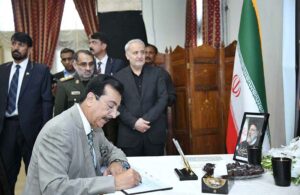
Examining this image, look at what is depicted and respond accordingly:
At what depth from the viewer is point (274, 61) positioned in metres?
2.88

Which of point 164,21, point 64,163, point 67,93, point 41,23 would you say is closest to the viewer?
point 64,163

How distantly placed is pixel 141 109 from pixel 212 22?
2.17m

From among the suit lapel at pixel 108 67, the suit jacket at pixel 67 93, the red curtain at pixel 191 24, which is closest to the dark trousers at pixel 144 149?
the suit jacket at pixel 67 93

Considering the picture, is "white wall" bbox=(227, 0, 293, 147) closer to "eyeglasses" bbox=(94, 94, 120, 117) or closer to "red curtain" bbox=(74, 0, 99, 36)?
"eyeglasses" bbox=(94, 94, 120, 117)

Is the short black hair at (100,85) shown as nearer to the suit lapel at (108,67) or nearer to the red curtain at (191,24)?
the suit lapel at (108,67)

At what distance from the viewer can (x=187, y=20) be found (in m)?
5.61

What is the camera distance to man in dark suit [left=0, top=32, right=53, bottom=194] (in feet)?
10.0

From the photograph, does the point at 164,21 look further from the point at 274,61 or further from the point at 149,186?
the point at 149,186

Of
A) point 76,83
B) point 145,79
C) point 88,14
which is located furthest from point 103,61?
point 88,14

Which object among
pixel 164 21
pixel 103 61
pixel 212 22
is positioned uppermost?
pixel 164 21

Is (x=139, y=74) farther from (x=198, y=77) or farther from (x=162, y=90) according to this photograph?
(x=198, y=77)

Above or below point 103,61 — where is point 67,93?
below

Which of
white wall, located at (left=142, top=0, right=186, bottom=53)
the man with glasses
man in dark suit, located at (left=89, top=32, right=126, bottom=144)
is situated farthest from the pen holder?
white wall, located at (left=142, top=0, right=186, bottom=53)

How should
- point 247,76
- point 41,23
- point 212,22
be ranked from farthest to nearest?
point 41,23
point 212,22
point 247,76
